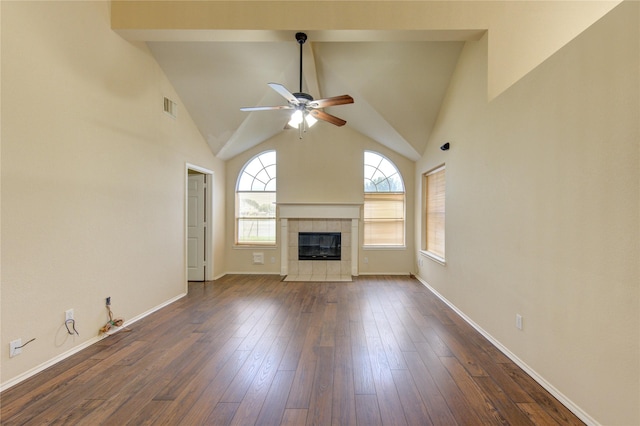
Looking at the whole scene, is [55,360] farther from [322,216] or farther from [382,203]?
[382,203]

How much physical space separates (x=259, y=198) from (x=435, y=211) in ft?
11.5

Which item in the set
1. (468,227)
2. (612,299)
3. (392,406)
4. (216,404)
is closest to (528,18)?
(468,227)

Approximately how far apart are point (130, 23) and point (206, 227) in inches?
130

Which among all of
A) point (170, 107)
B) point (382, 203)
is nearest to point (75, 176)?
point (170, 107)

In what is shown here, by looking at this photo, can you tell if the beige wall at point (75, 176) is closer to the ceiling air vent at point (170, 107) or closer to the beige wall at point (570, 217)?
the ceiling air vent at point (170, 107)

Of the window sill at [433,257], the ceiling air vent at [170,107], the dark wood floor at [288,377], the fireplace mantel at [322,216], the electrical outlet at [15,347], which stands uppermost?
the ceiling air vent at [170,107]

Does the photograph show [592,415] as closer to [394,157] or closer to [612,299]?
[612,299]

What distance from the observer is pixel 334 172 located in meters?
6.03

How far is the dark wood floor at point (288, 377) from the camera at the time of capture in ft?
6.08

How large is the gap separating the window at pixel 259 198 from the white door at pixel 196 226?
35.5 inches

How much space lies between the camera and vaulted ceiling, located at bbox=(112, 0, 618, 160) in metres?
2.93

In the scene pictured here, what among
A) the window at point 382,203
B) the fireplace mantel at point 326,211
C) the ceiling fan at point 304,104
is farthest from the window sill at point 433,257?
the ceiling fan at point 304,104

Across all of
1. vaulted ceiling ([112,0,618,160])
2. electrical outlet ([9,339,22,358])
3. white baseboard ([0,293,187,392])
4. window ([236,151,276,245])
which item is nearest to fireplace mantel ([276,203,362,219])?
window ([236,151,276,245])

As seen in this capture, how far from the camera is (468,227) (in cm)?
345
